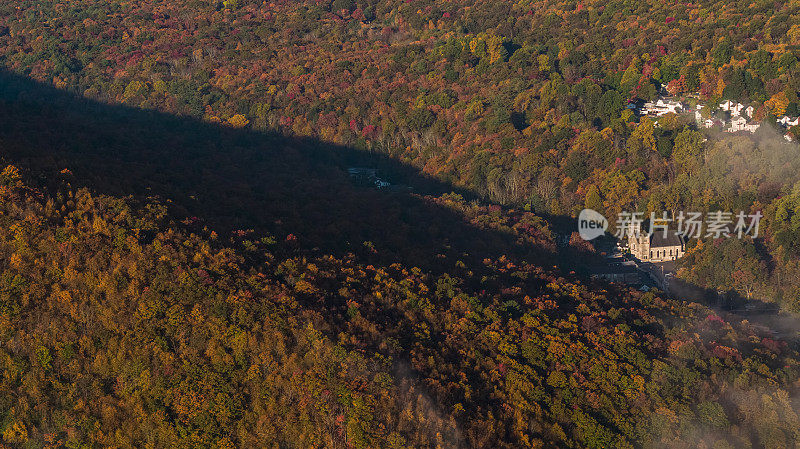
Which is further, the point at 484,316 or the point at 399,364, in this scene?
the point at 484,316

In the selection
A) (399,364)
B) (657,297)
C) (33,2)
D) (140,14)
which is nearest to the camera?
(399,364)

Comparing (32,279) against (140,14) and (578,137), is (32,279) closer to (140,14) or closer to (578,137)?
(578,137)

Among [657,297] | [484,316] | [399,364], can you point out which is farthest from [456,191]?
[399,364]

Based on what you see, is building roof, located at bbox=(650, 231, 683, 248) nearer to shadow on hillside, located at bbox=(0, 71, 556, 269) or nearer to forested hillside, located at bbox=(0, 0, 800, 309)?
forested hillside, located at bbox=(0, 0, 800, 309)

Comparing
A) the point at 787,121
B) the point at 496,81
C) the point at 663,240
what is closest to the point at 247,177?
the point at 663,240

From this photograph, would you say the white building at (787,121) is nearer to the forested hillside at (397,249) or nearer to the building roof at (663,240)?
the forested hillside at (397,249)

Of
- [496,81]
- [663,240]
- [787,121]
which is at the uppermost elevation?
[787,121]

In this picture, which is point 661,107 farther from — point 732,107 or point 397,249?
point 397,249
